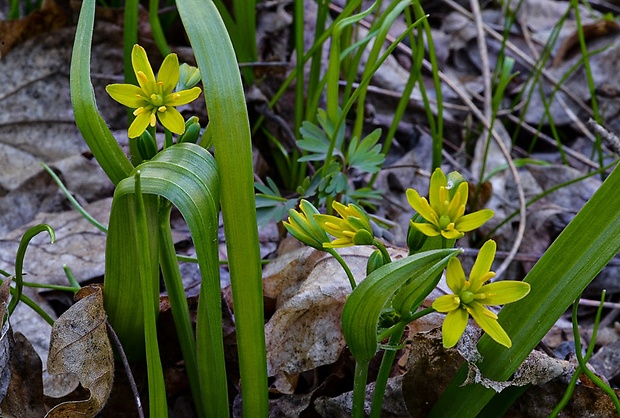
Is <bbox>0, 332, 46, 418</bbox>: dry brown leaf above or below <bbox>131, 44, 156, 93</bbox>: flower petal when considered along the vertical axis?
below

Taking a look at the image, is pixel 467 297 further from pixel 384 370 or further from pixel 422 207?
pixel 384 370

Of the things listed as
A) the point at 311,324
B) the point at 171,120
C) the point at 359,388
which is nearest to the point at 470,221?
the point at 359,388

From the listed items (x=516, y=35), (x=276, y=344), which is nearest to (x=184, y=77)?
(x=276, y=344)

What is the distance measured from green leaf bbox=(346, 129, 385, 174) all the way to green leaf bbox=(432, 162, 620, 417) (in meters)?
0.63

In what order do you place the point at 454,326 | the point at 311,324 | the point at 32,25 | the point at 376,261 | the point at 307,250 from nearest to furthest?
1. the point at 454,326
2. the point at 376,261
3. the point at 311,324
4. the point at 307,250
5. the point at 32,25

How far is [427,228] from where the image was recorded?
3.05ft

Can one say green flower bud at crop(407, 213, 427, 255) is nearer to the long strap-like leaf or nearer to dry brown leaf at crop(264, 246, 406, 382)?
the long strap-like leaf

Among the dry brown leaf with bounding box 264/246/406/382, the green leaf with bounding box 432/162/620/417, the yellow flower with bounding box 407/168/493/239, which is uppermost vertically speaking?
the yellow flower with bounding box 407/168/493/239

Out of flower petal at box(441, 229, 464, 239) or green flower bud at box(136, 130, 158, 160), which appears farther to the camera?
green flower bud at box(136, 130, 158, 160)

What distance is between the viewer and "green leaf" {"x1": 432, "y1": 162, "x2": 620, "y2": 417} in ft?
3.35

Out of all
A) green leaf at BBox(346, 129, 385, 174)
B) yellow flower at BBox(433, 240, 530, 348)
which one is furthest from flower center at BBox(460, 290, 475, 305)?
green leaf at BBox(346, 129, 385, 174)

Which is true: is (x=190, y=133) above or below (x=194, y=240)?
above

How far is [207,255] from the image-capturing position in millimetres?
1053

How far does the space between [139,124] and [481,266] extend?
1.78ft
